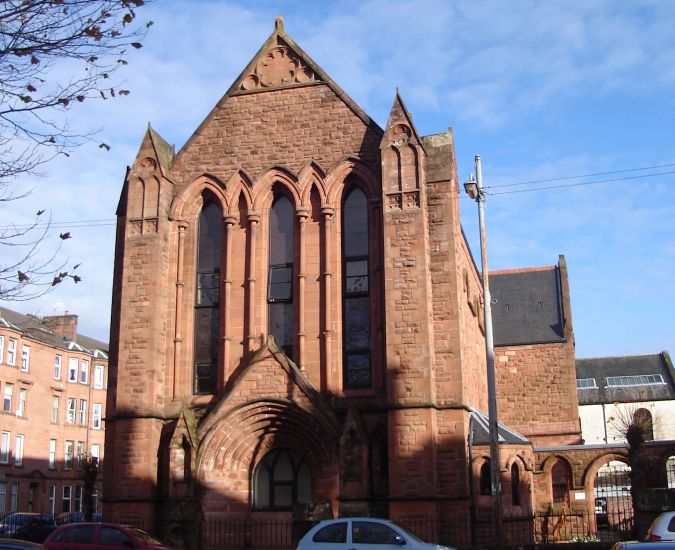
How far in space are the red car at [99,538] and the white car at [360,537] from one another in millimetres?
4033

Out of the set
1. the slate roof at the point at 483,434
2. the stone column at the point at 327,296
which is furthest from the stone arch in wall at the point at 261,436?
the slate roof at the point at 483,434

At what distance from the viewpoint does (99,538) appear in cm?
1756

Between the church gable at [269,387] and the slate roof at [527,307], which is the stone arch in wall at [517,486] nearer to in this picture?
the church gable at [269,387]

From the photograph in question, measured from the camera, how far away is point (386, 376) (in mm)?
21062

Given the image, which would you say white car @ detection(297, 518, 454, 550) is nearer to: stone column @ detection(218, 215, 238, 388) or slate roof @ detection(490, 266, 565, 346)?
stone column @ detection(218, 215, 238, 388)

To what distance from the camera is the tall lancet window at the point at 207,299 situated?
923 inches

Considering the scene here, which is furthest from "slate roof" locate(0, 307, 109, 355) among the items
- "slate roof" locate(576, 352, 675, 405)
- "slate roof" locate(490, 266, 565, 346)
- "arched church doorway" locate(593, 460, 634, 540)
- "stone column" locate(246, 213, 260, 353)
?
"slate roof" locate(576, 352, 675, 405)

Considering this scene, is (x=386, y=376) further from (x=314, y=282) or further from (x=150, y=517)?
(x=150, y=517)

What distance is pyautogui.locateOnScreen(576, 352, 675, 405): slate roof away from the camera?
64.9 meters

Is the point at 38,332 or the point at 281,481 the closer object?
the point at 281,481

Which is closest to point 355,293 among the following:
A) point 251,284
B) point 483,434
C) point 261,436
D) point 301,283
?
point 301,283

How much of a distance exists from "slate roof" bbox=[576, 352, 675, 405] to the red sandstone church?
1677 inches

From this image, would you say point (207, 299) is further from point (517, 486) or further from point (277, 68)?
point (517, 486)

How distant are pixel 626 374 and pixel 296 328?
50.9m
